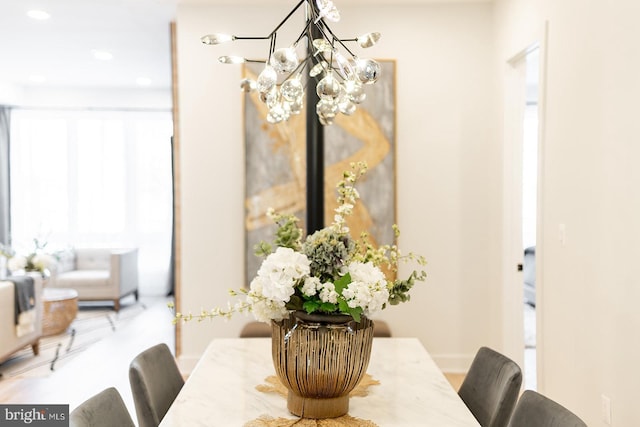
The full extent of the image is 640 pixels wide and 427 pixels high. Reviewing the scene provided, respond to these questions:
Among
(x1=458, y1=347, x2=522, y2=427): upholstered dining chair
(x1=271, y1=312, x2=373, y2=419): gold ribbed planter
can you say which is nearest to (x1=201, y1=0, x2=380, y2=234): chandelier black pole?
(x1=271, y1=312, x2=373, y2=419): gold ribbed planter

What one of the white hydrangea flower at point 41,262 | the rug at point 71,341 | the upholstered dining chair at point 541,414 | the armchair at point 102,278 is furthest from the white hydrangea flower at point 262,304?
the armchair at point 102,278

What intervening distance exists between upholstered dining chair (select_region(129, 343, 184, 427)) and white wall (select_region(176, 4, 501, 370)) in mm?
2206

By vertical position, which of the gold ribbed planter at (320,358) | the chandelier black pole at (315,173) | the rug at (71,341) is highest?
the chandelier black pole at (315,173)

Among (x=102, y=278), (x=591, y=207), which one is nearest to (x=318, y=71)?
(x=591, y=207)

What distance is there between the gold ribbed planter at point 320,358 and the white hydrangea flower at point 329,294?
6cm

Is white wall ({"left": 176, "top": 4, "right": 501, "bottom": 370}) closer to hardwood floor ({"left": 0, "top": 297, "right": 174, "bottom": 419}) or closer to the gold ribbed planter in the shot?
hardwood floor ({"left": 0, "top": 297, "right": 174, "bottom": 419})

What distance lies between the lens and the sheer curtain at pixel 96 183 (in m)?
7.88

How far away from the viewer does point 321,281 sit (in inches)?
63.2

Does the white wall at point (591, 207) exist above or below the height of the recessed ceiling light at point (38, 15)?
below

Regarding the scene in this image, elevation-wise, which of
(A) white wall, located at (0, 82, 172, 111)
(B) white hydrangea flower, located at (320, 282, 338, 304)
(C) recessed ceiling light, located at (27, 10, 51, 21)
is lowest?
(B) white hydrangea flower, located at (320, 282, 338, 304)

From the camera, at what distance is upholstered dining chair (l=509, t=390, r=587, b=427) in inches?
57.7

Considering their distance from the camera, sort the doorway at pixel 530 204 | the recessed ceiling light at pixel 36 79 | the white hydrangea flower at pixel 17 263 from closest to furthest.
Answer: the white hydrangea flower at pixel 17 263
the doorway at pixel 530 204
the recessed ceiling light at pixel 36 79

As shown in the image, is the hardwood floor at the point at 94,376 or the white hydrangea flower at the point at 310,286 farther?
the hardwood floor at the point at 94,376

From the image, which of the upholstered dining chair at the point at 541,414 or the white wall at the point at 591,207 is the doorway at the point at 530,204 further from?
the upholstered dining chair at the point at 541,414
